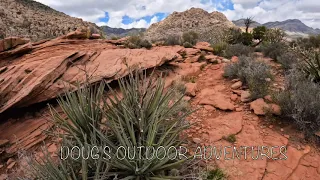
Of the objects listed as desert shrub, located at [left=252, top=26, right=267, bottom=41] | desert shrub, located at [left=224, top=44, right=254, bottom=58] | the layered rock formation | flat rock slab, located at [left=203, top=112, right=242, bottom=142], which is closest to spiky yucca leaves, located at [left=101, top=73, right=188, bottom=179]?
flat rock slab, located at [left=203, top=112, right=242, bottom=142]

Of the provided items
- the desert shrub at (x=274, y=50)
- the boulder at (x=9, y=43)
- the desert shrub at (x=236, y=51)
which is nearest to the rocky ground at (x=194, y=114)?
the boulder at (x=9, y=43)

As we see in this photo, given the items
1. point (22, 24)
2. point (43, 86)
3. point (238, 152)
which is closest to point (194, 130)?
point (238, 152)

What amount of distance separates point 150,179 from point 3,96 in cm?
386

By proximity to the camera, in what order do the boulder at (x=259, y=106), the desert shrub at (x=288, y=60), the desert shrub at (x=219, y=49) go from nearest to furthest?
1. the boulder at (x=259, y=106)
2. the desert shrub at (x=288, y=60)
3. the desert shrub at (x=219, y=49)

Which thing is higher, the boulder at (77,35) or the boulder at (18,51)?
the boulder at (77,35)

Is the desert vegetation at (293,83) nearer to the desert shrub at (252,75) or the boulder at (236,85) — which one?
the desert shrub at (252,75)

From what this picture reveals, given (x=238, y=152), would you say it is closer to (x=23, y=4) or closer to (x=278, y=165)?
(x=278, y=165)

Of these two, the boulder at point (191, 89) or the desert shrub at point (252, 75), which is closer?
the desert shrub at point (252, 75)

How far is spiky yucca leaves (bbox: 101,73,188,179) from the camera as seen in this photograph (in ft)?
8.77

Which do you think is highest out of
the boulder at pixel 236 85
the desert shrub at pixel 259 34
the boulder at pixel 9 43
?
the desert shrub at pixel 259 34

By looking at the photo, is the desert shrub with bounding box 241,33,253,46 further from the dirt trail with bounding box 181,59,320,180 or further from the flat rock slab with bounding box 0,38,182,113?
the dirt trail with bounding box 181,59,320,180

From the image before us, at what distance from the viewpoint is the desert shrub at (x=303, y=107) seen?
4238 mm

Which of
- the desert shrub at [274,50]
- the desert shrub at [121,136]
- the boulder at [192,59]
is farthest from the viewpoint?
the desert shrub at [274,50]

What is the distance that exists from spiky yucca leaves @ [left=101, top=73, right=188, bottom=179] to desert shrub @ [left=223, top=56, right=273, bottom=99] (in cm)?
257
